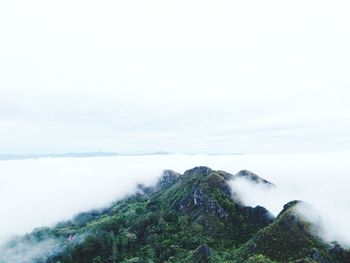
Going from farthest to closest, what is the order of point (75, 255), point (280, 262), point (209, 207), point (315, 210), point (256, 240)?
point (75, 255) → point (209, 207) → point (315, 210) → point (256, 240) → point (280, 262)

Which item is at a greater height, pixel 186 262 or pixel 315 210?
pixel 315 210

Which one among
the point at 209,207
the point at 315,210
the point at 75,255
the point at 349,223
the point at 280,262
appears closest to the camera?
the point at 280,262

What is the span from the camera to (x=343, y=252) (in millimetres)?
133125

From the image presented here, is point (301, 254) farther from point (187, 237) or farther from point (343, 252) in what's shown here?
point (187, 237)

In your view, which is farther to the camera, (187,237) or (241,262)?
(187,237)

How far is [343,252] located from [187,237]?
205 feet

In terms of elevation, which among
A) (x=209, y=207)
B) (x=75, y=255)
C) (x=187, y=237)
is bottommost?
(x=75, y=255)

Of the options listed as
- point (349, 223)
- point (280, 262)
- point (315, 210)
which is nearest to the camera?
point (280, 262)

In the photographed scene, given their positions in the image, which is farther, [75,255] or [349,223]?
[75,255]

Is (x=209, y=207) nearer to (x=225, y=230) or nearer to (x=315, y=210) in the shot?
(x=225, y=230)

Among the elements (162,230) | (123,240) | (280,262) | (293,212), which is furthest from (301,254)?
(123,240)

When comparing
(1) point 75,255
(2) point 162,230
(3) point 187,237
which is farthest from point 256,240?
(1) point 75,255

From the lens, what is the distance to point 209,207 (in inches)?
7210

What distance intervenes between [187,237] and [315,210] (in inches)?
2038
